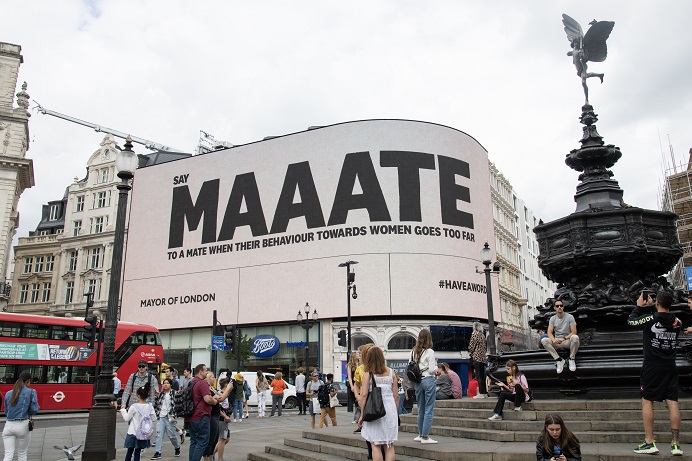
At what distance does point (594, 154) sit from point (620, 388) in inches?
173

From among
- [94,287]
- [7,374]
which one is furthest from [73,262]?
[7,374]

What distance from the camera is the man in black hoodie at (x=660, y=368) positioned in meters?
6.15

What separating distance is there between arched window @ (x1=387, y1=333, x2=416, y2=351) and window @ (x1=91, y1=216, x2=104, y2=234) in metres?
32.7

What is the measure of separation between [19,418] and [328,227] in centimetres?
3449

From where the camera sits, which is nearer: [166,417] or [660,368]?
[660,368]

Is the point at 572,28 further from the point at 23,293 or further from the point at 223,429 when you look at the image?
the point at 23,293

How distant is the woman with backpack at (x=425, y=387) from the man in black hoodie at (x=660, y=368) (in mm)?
2842

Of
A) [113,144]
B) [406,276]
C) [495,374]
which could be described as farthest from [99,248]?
Result: [495,374]

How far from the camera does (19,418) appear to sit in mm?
8742

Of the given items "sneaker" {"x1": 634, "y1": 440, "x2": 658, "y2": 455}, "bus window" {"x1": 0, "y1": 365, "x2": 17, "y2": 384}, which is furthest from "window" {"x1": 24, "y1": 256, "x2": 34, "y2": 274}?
"sneaker" {"x1": 634, "y1": 440, "x2": 658, "y2": 455}

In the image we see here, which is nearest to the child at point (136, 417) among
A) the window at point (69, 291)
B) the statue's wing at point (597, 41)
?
the statue's wing at point (597, 41)

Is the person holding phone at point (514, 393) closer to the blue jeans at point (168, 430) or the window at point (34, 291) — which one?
the blue jeans at point (168, 430)

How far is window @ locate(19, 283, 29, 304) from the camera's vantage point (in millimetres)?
61531

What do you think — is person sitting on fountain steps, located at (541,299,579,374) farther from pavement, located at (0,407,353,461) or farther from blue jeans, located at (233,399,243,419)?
blue jeans, located at (233,399,243,419)
